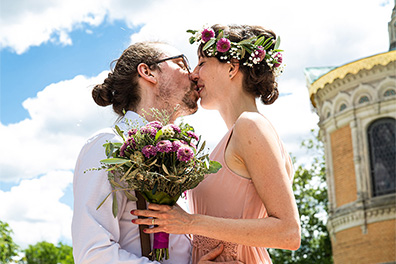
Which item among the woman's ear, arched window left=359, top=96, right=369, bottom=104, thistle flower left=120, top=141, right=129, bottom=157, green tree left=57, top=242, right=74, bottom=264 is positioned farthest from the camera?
green tree left=57, top=242, right=74, bottom=264

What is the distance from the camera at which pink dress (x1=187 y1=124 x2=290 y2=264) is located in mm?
4246

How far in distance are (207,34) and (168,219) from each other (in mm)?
1651

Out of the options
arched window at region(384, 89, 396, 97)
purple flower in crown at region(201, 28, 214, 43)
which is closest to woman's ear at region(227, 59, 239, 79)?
purple flower in crown at region(201, 28, 214, 43)

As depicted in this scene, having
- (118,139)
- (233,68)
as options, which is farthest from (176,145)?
(233,68)

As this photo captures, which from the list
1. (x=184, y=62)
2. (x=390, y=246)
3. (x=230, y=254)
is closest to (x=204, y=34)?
(x=184, y=62)

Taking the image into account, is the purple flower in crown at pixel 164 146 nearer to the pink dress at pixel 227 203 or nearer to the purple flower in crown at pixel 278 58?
the pink dress at pixel 227 203

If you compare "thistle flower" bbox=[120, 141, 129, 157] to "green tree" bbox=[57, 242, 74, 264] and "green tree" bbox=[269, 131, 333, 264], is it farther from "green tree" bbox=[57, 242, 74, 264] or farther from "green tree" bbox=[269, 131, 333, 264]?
"green tree" bbox=[57, 242, 74, 264]

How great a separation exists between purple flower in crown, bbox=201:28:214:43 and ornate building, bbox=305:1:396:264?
887 inches

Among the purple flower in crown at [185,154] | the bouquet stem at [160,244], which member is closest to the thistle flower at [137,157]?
the purple flower in crown at [185,154]

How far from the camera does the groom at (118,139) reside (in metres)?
4.00

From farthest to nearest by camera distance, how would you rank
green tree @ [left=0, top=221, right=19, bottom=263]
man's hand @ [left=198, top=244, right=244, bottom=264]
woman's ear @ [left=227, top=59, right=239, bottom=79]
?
green tree @ [left=0, top=221, right=19, bottom=263]
woman's ear @ [left=227, top=59, right=239, bottom=79]
man's hand @ [left=198, top=244, right=244, bottom=264]

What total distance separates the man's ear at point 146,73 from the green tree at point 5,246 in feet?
33.5

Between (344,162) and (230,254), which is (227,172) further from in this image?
(344,162)

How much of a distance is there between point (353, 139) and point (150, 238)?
24336 millimetres
